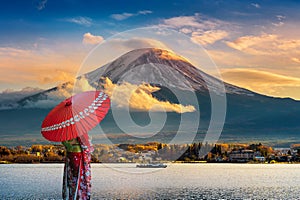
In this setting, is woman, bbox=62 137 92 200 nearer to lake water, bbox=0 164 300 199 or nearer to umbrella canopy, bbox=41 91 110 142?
umbrella canopy, bbox=41 91 110 142

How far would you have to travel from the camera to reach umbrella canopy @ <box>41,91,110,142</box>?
6691 millimetres

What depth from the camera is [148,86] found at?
78500 millimetres

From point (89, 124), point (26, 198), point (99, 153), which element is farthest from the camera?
point (99, 153)

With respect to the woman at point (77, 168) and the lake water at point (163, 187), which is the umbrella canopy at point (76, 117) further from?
the lake water at point (163, 187)

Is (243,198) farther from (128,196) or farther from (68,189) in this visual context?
(68,189)

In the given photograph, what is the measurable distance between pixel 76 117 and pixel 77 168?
2.28ft

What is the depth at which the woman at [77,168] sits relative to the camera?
692 centimetres

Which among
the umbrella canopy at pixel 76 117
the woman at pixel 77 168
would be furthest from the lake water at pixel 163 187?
the umbrella canopy at pixel 76 117

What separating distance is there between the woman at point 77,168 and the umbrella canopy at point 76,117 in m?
0.19

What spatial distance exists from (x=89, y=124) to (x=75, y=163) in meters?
0.60

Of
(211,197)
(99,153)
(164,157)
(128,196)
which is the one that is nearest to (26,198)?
(128,196)

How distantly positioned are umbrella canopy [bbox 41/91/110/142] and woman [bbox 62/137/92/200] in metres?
0.19

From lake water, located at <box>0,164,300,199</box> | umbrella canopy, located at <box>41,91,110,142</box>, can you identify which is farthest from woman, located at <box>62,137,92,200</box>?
lake water, located at <box>0,164,300,199</box>

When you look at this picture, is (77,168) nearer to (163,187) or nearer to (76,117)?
(76,117)
